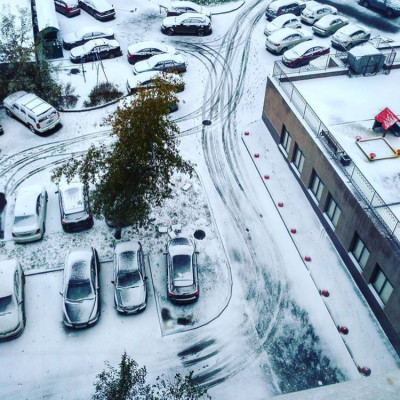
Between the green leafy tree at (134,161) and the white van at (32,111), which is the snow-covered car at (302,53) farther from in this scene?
the white van at (32,111)

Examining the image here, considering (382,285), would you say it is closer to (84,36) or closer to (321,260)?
(321,260)

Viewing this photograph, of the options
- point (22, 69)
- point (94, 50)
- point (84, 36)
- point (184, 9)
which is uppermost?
point (184, 9)

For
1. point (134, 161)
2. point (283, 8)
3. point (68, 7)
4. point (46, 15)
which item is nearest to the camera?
point (134, 161)

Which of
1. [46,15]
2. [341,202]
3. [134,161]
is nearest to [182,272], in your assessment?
[134,161]

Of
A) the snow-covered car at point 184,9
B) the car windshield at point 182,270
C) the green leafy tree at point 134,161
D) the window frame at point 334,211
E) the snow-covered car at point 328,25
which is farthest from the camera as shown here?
the snow-covered car at point 184,9

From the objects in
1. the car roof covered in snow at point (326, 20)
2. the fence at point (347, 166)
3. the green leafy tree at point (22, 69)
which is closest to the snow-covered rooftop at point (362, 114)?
the fence at point (347, 166)

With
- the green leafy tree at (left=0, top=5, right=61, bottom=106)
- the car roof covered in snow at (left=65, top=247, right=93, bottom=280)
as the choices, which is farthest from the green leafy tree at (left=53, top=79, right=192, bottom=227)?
the green leafy tree at (left=0, top=5, right=61, bottom=106)
